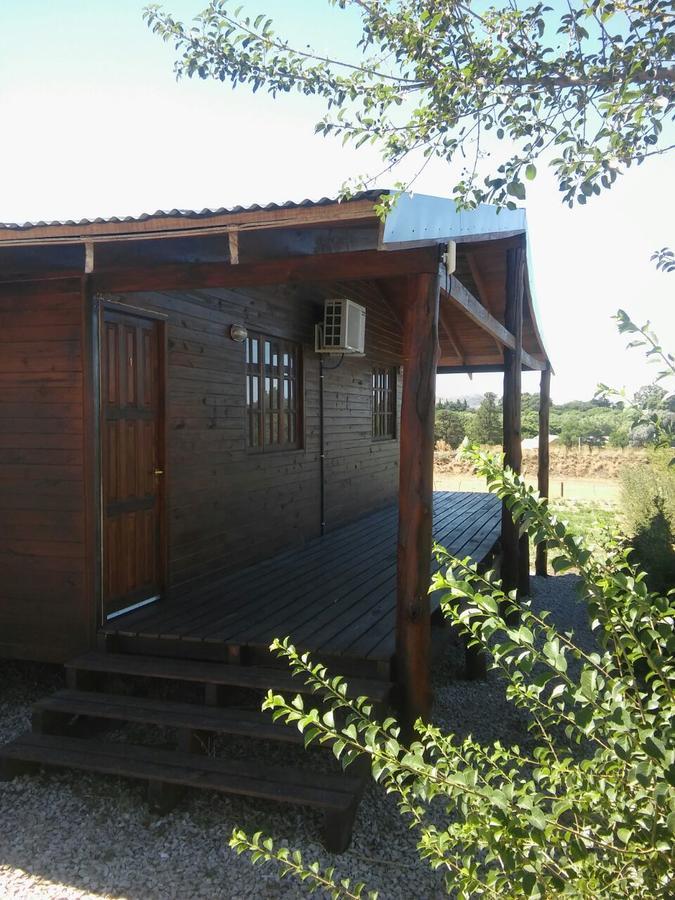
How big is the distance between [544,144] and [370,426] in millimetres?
6900

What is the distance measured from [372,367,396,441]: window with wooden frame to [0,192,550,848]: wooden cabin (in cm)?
309

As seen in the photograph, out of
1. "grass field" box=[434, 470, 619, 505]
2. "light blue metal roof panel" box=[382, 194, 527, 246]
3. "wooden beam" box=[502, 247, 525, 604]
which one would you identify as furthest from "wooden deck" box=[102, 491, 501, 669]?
"grass field" box=[434, 470, 619, 505]

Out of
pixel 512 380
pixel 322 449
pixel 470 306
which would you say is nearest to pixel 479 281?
pixel 512 380

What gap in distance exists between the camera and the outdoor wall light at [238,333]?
570 centimetres

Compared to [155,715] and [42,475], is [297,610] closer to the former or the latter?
[155,715]

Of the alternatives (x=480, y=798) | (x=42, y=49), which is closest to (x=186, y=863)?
(x=480, y=798)

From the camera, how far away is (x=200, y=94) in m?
4.25

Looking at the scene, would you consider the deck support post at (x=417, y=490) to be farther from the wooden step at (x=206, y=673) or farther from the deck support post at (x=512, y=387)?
the deck support post at (x=512, y=387)

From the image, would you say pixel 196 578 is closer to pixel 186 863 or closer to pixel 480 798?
pixel 186 863

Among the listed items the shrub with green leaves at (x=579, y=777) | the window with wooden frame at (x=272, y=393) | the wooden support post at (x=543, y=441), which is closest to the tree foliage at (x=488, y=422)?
the wooden support post at (x=543, y=441)

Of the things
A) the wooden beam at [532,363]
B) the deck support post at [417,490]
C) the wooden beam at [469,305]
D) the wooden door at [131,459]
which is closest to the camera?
the deck support post at [417,490]

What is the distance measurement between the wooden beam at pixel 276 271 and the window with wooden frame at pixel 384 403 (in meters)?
5.68

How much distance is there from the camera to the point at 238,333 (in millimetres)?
5727

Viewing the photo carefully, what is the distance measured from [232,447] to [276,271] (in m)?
2.21
